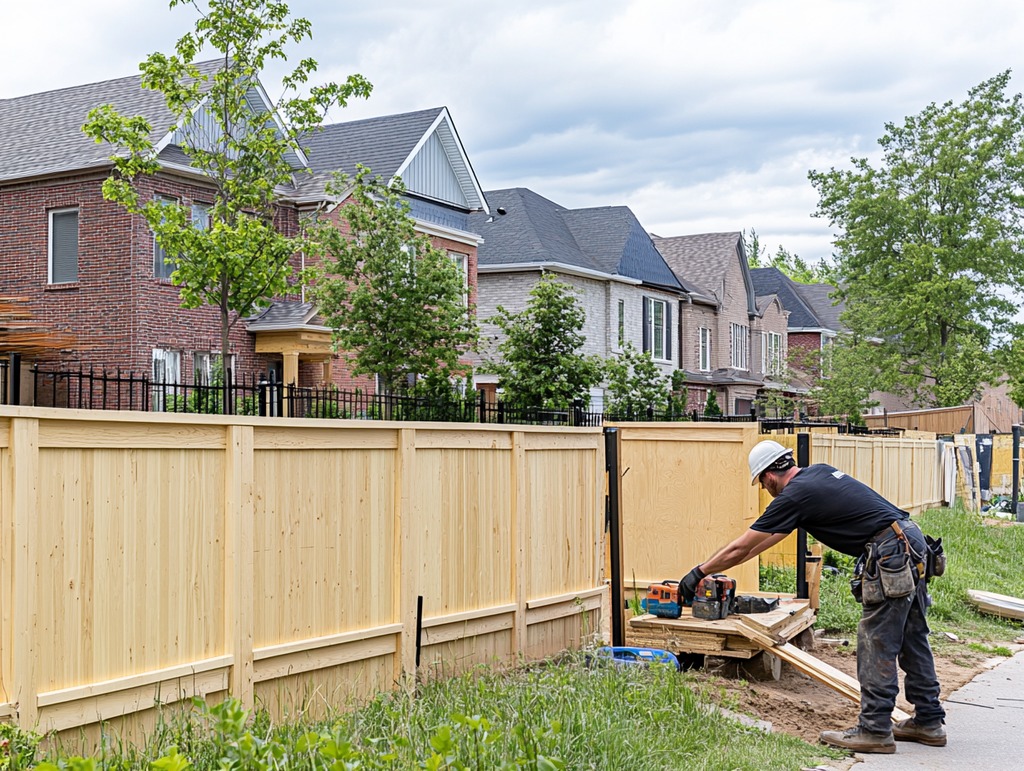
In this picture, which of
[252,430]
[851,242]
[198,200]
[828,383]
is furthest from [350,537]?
[851,242]

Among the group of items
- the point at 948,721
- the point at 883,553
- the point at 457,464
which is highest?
the point at 457,464

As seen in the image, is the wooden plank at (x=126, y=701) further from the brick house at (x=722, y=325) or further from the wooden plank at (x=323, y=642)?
the brick house at (x=722, y=325)

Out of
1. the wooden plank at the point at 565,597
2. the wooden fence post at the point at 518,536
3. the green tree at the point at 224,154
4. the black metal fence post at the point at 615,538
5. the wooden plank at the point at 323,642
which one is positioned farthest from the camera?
the green tree at the point at 224,154

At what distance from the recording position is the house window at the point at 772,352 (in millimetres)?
53156

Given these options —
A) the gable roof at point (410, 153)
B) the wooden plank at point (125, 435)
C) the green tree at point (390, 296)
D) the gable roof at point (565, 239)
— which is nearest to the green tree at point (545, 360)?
the green tree at point (390, 296)

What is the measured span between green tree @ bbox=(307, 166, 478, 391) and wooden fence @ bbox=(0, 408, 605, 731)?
14.3 metres

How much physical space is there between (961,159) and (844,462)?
3888 centimetres

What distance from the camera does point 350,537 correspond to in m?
7.30

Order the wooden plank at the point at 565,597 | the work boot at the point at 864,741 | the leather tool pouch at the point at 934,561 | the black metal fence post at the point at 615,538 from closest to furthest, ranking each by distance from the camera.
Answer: the work boot at the point at 864,741, the leather tool pouch at the point at 934,561, the wooden plank at the point at 565,597, the black metal fence post at the point at 615,538

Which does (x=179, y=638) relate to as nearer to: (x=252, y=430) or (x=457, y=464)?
(x=252, y=430)

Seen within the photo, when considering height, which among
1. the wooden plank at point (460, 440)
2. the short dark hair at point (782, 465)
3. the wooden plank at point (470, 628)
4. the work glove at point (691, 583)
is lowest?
the wooden plank at point (470, 628)

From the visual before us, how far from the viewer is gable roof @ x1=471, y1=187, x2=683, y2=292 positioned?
1499 inches

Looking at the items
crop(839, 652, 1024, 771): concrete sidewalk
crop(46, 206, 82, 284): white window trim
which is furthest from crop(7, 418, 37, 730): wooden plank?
crop(46, 206, 82, 284): white window trim

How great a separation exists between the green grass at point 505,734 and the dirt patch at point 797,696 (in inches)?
14.9
